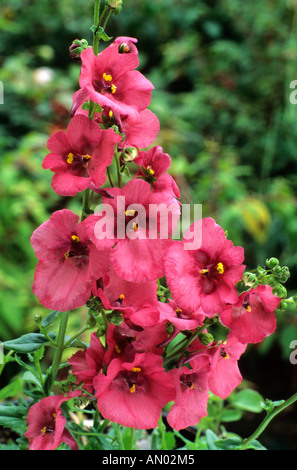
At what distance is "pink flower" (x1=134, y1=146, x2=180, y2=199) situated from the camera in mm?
379

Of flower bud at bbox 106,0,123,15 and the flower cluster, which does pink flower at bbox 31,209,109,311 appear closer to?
the flower cluster

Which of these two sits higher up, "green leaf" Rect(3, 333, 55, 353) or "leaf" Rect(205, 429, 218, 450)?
"green leaf" Rect(3, 333, 55, 353)

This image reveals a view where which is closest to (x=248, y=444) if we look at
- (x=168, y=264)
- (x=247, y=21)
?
(x=168, y=264)

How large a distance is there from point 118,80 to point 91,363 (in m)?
0.21

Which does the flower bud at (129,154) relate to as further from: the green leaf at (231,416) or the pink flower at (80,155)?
the green leaf at (231,416)

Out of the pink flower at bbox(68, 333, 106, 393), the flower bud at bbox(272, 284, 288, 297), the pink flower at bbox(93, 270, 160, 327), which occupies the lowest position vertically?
the pink flower at bbox(68, 333, 106, 393)

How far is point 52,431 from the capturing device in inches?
16.6

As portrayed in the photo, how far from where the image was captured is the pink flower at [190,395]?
1.29ft

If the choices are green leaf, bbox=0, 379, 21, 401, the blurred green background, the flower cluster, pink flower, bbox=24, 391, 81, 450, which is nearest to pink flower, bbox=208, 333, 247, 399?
the flower cluster

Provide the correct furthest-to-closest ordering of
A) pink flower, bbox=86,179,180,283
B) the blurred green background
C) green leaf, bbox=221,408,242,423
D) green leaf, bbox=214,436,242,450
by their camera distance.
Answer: the blurred green background
green leaf, bbox=221,408,242,423
green leaf, bbox=214,436,242,450
pink flower, bbox=86,179,180,283

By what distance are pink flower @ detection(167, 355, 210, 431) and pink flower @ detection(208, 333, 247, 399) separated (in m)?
0.01

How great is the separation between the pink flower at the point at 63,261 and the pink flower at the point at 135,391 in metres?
0.06

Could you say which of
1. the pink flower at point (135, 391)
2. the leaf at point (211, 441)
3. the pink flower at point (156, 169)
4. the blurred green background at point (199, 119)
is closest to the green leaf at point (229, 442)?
the leaf at point (211, 441)

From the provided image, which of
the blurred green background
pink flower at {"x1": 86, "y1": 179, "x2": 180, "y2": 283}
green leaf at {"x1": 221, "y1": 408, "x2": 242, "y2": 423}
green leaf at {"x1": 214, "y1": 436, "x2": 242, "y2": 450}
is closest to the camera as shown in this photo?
pink flower at {"x1": 86, "y1": 179, "x2": 180, "y2": 283}
